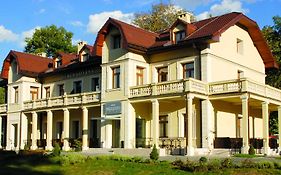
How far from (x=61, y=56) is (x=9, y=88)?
245 inches

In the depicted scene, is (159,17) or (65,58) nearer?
(65,58)

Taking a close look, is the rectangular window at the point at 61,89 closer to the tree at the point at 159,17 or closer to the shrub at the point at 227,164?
the tree at the point at 159,17

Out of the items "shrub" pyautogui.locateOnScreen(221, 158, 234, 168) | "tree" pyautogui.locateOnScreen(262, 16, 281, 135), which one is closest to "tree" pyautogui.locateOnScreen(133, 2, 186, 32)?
"tree" pyautogui.locateOnScreen(262, 16, 281, 135)

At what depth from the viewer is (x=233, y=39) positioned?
105 ft

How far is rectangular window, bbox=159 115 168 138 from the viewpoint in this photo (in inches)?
1224

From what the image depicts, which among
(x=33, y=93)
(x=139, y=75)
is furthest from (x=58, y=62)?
(x=139, y=75)

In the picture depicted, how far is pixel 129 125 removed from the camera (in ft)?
100

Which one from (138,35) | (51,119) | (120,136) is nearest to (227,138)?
(120,136)

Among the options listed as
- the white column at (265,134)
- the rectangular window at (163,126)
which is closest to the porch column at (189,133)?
the rectangular window at (163,126)

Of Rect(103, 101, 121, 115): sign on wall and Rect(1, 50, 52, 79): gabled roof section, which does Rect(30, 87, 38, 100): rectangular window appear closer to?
Rect(1, 50, 52, 79): gabled roof section

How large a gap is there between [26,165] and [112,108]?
1042 cm

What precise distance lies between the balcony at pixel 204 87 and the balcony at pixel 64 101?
17.8 ft

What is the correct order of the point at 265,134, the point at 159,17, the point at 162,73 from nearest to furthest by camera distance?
the point at 265,134
the point at 162,73
the point at 159,17

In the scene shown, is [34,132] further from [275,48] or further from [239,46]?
[275,48]
